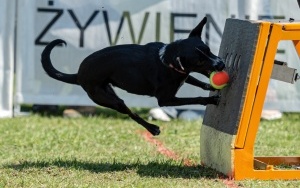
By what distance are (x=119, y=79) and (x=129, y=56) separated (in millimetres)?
188

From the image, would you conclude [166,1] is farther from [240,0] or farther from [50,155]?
[50,155]

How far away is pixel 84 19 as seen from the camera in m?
9.85

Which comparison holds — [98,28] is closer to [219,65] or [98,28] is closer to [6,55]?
[6,55]

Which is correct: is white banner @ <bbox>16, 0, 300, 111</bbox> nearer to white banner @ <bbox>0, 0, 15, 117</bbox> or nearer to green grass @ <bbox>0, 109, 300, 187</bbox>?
white banner @ <bbox>0, 0, 15, 117</bbox>

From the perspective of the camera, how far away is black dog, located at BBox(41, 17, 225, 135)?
5859mm

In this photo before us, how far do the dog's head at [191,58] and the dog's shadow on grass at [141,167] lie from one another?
722 millimetres

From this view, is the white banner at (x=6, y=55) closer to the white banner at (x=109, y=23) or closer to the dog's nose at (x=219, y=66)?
the white banner at (x=109, y=23)

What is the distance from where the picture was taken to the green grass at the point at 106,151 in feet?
18.9

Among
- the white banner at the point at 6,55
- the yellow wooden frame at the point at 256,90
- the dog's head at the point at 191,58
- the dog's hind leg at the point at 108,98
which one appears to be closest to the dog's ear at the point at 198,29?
the dog's head at the point at 191,58

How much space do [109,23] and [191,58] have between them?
4.10 metres

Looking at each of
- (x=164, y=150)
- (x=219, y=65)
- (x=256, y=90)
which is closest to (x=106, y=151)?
(x=164, y=150)

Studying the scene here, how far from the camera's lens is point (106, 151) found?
743 centimetres

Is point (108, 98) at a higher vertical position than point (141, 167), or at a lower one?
higher

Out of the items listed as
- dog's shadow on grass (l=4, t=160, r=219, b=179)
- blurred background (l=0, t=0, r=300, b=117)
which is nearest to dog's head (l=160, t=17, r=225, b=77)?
dog's shadow on grass (l=4, t=160, r=219, b=179)
